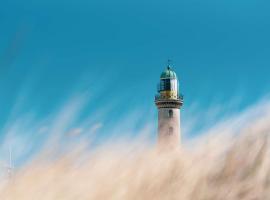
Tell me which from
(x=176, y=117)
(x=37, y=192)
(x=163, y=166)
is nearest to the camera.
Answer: (x=37, y=192)

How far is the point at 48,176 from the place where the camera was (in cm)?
356

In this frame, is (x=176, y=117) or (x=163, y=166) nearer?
(x=163, y=166)

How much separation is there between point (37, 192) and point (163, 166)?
723mm

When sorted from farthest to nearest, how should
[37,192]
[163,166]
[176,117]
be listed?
[176,117] → [163,166] → [37,192]

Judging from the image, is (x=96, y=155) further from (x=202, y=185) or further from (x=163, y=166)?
(x=202, y=185)

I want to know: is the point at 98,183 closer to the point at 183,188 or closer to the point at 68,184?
the point at 68,184

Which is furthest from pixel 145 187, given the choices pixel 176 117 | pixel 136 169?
pixel 176 117

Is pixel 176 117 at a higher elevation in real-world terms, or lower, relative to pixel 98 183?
higher

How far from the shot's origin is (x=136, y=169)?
366 centimetres

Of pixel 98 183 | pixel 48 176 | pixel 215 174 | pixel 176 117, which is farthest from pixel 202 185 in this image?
pixel 176 117

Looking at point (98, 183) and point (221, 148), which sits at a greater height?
point (221, 148)

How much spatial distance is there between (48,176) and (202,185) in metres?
0.84

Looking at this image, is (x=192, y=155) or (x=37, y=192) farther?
(x=192, y=155)

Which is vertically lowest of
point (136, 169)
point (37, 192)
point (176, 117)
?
point (37, 192)
